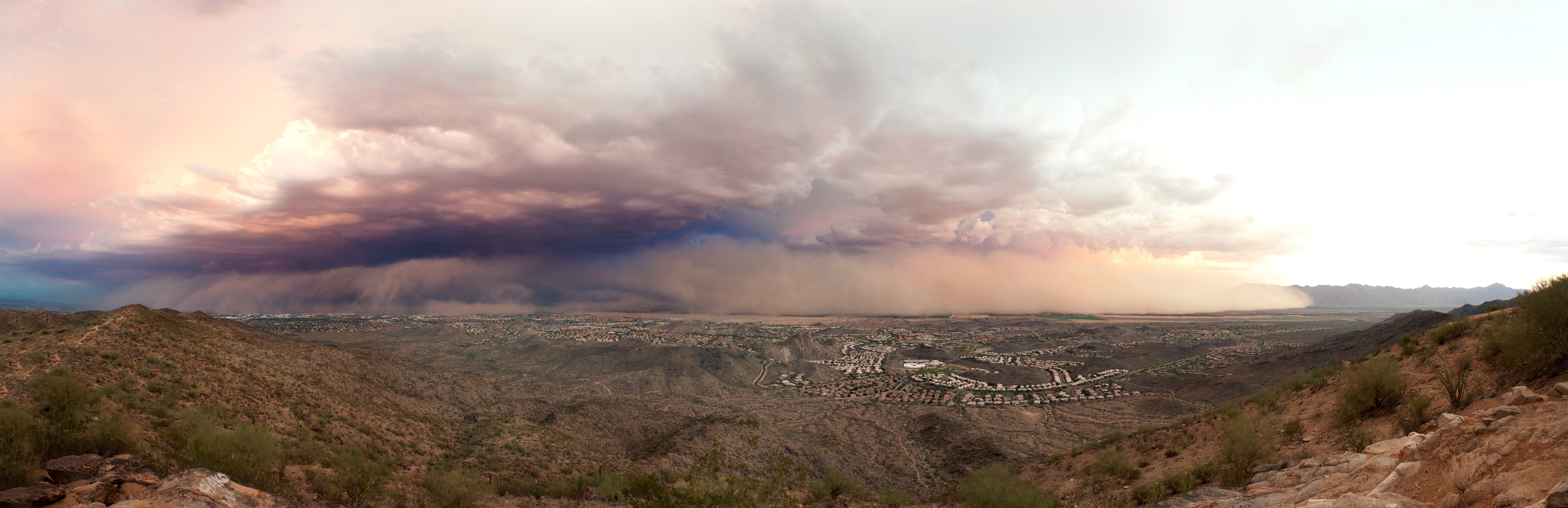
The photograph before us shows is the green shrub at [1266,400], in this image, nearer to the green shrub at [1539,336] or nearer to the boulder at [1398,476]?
the green shrub at [1539,336]

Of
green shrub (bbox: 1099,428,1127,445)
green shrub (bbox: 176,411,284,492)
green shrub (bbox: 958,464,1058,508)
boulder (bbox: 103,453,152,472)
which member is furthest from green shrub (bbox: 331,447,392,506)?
green shrub (bbox: 1099,428,1127,445)

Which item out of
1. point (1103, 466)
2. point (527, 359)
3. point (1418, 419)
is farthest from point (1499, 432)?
point (527, 359)

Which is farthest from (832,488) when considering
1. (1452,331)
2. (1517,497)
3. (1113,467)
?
(1452,331)

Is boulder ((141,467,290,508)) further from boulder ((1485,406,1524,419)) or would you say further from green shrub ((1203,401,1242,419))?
green shrub ((1203,401,1242,419))

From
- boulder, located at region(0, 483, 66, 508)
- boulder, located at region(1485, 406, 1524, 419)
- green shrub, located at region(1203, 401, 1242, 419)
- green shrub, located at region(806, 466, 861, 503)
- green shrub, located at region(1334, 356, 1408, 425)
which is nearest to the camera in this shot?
boulder, located at region(1485, 406, 1524, 419)

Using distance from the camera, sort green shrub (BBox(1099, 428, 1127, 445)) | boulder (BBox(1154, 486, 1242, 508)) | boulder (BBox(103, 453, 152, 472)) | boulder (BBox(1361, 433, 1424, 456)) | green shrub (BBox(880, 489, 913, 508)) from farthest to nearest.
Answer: green shrub (BBox(1099, 428, 1127, 445)) → green shrub (BBox(880, 489, 913, 508)) → boulder (BBox(103, 453, 152, 472)) → boulder (BBox(1154, 486, 1242, 508)) → boulder (BBox(1361, 433, 1424, 456))

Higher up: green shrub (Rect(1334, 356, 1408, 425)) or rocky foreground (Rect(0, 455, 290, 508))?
green shrub (Rect(1334, 356, 1408, 425))
